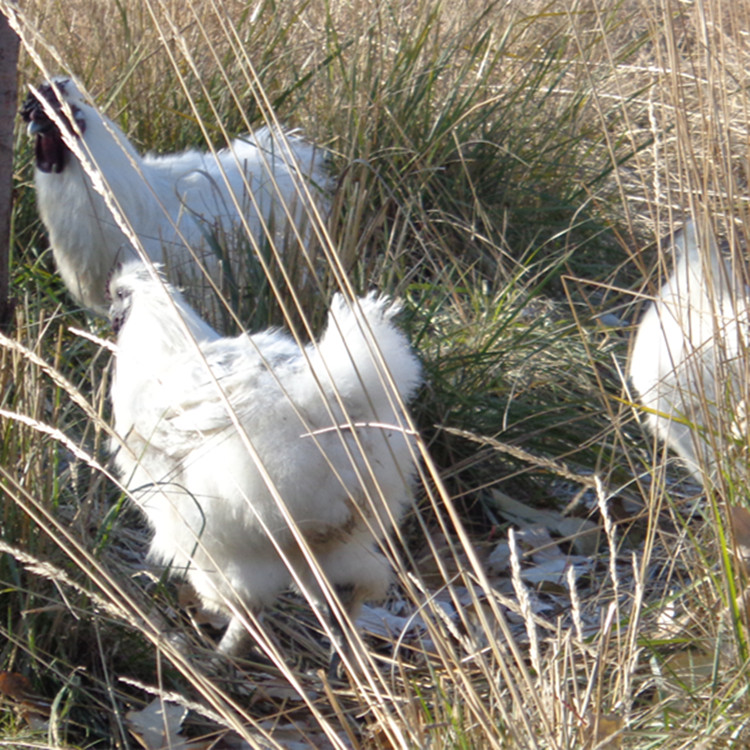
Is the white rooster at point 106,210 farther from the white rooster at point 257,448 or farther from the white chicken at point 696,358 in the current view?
the white chicken at point 696,358

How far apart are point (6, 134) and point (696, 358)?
2209mm

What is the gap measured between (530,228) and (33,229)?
2.55 m

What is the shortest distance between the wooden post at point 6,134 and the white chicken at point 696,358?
2.03 m

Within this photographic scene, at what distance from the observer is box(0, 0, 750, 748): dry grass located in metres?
1.79

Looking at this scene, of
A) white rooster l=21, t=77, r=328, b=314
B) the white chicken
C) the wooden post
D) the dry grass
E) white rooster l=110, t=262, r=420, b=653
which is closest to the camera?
the dry grass

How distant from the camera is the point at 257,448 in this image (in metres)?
2.39

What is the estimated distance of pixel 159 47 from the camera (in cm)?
538

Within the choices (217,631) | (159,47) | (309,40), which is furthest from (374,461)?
(309,40)

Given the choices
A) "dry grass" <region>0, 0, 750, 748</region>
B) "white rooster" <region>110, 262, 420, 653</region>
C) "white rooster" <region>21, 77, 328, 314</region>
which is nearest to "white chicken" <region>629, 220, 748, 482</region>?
"dry grass" <region>0, 0, 750, 748</region>

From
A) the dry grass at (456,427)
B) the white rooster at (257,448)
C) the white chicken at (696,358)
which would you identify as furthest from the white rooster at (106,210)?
the white chicken at (696,358)

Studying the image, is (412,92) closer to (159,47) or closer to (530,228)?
(530,228)

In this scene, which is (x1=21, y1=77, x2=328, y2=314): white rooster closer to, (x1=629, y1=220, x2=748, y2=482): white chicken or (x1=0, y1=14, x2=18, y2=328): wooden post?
(x1=0, y1=14, x2=18, y2=328): wooden post

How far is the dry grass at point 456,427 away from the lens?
1.79m

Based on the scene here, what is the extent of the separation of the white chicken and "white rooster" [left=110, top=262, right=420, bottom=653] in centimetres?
68
